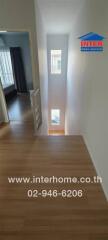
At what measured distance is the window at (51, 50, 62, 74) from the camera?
532 cm

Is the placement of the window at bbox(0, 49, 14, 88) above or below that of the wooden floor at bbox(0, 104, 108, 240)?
above

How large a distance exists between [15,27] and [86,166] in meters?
2.71

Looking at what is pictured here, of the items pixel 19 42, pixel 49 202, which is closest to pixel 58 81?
pixel 19 42

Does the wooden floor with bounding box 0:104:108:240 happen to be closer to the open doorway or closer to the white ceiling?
the white ceiling

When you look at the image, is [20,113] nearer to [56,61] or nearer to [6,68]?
[56,61]

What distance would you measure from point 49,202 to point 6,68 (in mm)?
5889

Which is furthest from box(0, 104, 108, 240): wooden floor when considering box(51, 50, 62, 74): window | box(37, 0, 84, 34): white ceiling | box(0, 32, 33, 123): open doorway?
box(51, 50, 62, 74): window

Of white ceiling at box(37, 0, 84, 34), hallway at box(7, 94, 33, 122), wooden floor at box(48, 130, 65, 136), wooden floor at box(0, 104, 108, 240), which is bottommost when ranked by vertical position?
wooden floor at box(48, 130, 65, 136)

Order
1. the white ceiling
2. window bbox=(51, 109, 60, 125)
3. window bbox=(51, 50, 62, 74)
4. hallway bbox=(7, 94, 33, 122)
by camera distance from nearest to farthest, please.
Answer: the white ceiling < hallway bbox=(7, 94, 33, 122) < window bbox=(51, 50, 62, 74) < window bbox=(51, 109, 60, 125)

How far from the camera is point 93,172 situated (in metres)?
1.84

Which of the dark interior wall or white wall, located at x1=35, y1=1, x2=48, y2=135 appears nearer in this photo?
white wall, located at x1=35, y1=1, x2=48, y2=135

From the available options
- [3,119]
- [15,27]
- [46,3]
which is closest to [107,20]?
[15,27]

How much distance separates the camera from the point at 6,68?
5887 millimetres

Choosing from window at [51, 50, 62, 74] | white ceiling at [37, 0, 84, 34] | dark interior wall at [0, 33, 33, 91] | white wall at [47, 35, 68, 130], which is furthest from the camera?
dark interior wall at [0, 33, 33, 91]
